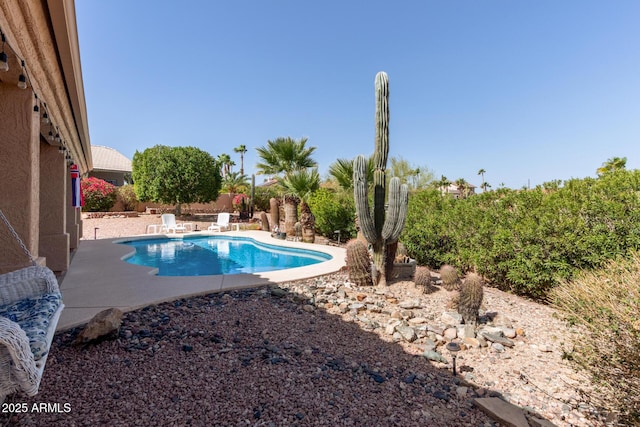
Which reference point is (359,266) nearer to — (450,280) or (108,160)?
(450,280)

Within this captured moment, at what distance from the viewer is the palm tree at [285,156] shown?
14969 mm

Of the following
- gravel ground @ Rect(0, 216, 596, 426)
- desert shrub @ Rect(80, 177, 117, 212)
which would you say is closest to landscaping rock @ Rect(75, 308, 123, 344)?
gravel ground @ Rect(0, 216, 596, 426)

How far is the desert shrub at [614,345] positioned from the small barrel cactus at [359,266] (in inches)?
138

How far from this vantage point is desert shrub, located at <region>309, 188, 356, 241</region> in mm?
12961

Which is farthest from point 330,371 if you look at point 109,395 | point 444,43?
point 444,43

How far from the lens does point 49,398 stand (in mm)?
2322

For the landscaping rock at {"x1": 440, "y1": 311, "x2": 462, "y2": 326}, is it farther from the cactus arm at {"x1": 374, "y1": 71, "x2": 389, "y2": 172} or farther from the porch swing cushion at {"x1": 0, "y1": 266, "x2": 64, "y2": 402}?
the porch swing cushion at {"x1": 0, "y1": 266, "x2": 64, "y2": 402}

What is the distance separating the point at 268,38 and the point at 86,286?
11.1 metres

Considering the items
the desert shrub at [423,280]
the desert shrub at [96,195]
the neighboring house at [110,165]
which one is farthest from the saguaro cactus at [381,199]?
the neighboring house at [110,165]

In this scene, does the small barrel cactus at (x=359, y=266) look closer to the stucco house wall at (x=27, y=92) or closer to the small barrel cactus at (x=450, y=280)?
the small barrel cactus at (x=450, y=280)

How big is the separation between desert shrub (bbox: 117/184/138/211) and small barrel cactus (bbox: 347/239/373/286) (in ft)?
66.7

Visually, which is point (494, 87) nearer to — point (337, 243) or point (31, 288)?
point (337, 243)

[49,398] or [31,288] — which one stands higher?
[31,288]

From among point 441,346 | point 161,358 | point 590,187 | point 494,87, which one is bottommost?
point 441,346
